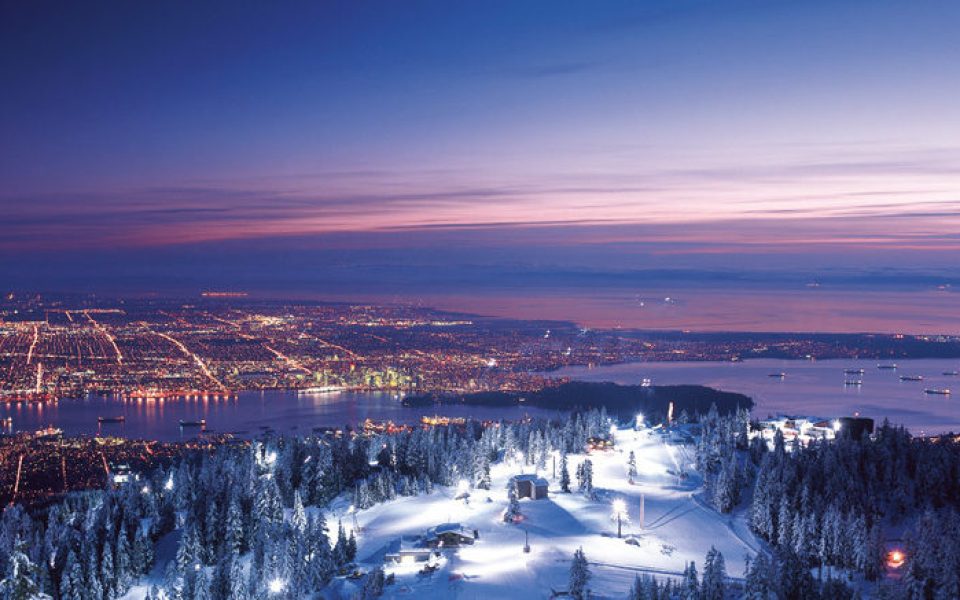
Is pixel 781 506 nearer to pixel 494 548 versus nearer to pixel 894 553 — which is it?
pixel 894 553

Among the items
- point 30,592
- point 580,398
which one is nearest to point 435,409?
point 580,398

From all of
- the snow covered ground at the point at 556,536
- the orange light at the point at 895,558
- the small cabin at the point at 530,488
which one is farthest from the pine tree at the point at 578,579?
the orange light at the point at 895,558

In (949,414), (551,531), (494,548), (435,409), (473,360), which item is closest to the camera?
(494,548)

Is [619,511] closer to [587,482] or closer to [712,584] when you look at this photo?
[587,482]

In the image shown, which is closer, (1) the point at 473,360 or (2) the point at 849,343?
(1) the point at 473,360

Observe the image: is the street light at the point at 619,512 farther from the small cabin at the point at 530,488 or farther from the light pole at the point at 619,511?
the small cabin at the point at 530,488

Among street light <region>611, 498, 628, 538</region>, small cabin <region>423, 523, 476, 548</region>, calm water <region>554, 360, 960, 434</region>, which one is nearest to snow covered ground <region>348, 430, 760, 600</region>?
street light <region>611, 498, 628, 538</region>

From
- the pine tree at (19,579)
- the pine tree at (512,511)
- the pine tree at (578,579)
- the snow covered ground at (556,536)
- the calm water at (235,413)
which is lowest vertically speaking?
the calm water at (235,413)

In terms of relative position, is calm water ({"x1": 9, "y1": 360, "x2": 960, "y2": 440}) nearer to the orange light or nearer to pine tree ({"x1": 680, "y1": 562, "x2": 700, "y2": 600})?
the orange light
